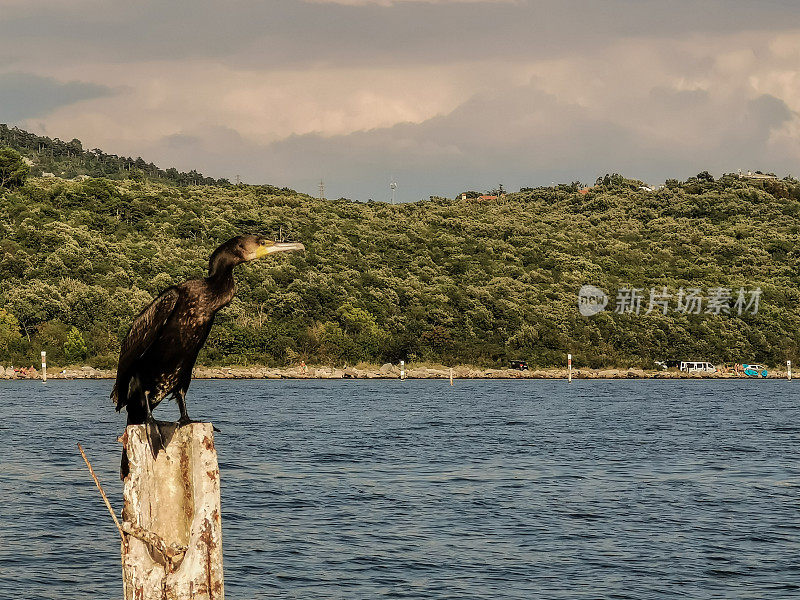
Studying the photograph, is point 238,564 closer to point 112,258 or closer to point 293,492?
point 293,492

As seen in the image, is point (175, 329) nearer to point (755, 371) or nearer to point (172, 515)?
point (172, 515)

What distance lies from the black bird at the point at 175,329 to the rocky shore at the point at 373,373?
6003cm

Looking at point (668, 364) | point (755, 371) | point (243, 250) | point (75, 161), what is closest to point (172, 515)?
point (243, 250)

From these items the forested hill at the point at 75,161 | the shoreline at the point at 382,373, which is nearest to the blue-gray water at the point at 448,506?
the shoreline at the point at 382,373

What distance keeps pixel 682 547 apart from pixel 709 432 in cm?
2263

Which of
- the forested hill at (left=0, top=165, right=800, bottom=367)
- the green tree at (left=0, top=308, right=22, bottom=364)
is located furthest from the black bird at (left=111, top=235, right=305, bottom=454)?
the green tree at (left=0, top=308, right=22, bottom=364)

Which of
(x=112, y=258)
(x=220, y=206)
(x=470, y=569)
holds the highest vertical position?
(x=220, y=206)

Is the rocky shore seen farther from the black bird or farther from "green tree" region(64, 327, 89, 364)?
the black bird

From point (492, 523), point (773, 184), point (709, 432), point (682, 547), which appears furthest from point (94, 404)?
point (773, 184)

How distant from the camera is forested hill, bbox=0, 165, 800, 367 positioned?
77.0 m

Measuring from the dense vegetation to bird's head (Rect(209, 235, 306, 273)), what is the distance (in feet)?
213

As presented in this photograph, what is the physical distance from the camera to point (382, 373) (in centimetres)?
7762

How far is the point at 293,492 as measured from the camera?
23297 mm

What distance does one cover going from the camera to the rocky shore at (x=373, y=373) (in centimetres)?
6925
